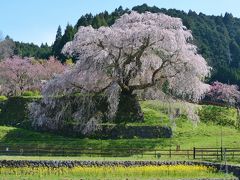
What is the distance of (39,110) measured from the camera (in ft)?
145

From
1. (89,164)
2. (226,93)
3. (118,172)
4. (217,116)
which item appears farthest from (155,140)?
(226,93)

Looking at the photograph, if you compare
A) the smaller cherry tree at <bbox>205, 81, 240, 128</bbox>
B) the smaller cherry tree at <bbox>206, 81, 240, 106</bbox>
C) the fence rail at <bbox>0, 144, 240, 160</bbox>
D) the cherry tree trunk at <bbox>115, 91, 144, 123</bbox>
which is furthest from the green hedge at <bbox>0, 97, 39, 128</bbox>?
the smaller cherry tree at <bbox>206, 81, 240, 106</bbox>

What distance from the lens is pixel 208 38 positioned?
12394cm

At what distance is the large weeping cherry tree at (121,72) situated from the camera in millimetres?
42094

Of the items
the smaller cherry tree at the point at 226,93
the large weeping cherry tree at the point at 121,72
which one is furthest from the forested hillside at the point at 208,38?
the large weeping cherry tree at the point at 121,72

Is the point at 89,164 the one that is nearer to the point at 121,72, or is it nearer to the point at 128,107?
the point at 121,72

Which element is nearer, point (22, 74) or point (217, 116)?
point (217, 116)

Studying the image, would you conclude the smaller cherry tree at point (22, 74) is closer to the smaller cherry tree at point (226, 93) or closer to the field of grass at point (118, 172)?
the smaller cherry tree at point (226, 93)

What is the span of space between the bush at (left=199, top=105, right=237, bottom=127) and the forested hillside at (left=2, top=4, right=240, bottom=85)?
38.8 m

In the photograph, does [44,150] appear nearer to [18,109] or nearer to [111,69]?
[111,69]

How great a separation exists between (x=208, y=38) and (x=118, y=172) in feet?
329

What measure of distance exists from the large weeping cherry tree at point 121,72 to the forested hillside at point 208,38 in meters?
49.9

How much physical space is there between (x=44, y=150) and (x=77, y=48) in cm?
1214

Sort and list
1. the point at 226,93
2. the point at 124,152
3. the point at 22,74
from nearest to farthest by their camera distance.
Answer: the point at 124,152, the point at 22,74, the point at 226,93
